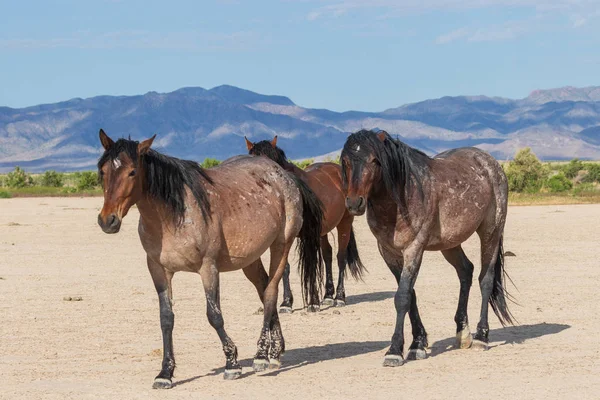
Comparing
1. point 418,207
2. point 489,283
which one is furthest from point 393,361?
point 489,283

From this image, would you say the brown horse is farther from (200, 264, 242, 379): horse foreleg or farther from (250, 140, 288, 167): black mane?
(200, 264, 242, 379): horse foreleg

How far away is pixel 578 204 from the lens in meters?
37.9

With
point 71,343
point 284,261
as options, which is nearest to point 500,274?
point 284,261

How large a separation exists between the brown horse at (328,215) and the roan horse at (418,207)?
2.55m

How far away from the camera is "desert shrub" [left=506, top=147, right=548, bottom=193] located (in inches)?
1944

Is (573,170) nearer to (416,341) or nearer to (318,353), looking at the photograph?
(318,353)

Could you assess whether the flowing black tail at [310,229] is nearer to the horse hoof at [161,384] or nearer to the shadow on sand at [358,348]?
the shadow on sand at [358,348]

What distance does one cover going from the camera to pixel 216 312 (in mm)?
8195

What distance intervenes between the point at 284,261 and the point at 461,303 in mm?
2009

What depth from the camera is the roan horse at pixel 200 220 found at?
778cm

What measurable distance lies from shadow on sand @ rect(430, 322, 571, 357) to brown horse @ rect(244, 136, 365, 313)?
7.76 ft

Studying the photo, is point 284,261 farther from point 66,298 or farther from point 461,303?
point 66,298

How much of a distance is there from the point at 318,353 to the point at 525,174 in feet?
155

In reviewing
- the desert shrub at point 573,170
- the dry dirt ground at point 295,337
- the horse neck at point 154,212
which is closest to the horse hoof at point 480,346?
the dry dirt ground at point 295,337
